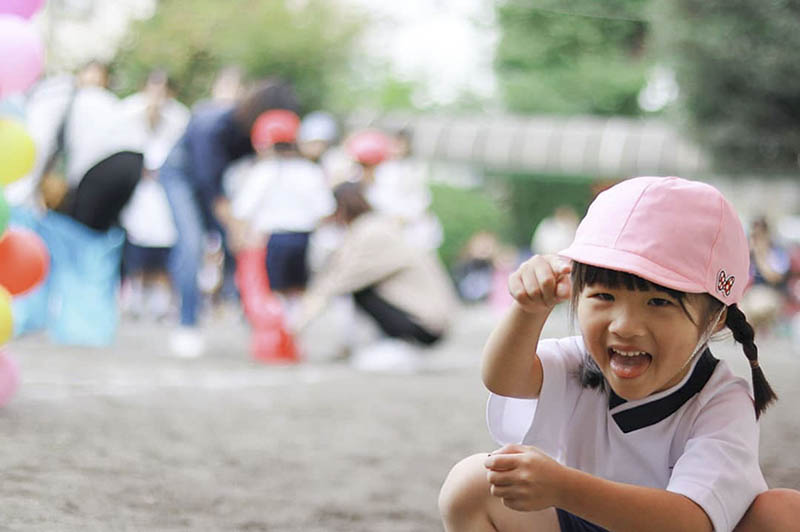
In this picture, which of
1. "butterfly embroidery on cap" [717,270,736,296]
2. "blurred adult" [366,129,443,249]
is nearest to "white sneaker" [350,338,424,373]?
"blurred adult" [366,129,443,249]

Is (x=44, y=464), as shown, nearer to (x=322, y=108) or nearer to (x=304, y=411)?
(x=304, y=411)

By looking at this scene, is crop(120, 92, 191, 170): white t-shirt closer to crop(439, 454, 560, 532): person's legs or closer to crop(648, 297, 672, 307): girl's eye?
crop(439, 454, 560, 532): person's legs

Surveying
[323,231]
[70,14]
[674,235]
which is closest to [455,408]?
[674,235]

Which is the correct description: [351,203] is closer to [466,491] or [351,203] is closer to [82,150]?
[82,150]

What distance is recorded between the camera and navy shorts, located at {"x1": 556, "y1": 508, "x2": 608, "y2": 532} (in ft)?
7.22

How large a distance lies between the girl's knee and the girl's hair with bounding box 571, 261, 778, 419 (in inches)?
9.9

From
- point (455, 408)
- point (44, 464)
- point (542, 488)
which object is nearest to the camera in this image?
point (542, 488)

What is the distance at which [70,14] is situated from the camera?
1922 cm

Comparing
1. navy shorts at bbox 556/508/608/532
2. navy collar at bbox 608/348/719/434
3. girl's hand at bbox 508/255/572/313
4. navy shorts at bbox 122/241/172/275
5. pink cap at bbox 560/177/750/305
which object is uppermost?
pink cap at bbox 560/177/750/305

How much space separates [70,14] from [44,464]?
16.9 metres

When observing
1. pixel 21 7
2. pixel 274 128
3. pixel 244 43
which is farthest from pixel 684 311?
pixel 244 43

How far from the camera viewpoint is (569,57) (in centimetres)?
2898

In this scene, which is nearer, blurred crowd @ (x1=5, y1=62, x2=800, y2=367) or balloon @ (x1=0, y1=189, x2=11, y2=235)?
balloon @ (x1=0, y1=189, x2=11, y2=235)

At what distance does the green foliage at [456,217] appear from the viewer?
21828 mm
